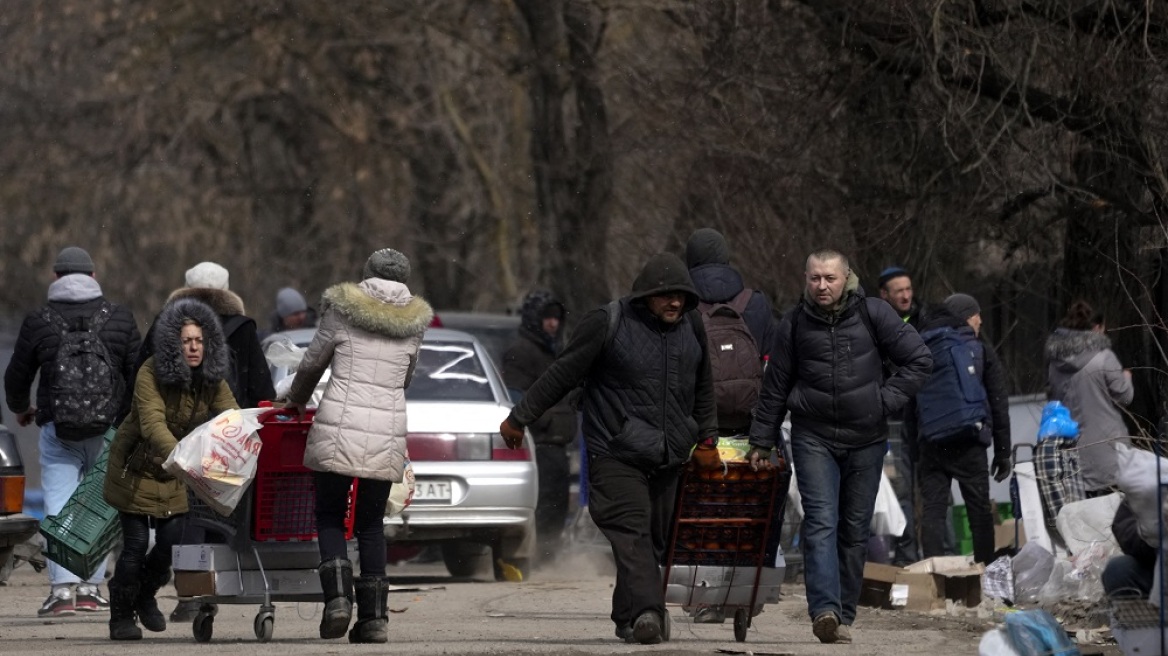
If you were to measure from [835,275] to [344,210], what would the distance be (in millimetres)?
26068

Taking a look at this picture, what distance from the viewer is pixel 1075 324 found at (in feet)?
47.2

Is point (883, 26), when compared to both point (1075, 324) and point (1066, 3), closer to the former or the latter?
point (1066, 3)

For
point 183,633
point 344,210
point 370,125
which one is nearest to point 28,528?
point 183,633

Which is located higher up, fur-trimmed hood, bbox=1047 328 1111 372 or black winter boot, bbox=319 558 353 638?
fur-trimmed hood, bbox=1047 328 1111 372

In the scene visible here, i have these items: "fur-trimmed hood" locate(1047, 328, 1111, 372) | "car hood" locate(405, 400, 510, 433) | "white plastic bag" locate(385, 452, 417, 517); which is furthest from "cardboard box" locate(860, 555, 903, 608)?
"white plastic bag" locate(385, 452, 417, 517)

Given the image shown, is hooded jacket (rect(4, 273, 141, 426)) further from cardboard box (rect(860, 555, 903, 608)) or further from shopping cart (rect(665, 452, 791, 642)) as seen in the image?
cardboard box (rect(860, 555, 903, 608))

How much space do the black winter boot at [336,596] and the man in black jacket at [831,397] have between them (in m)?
1.80

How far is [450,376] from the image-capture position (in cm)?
1517

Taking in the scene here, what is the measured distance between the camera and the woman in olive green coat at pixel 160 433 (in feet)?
34.3

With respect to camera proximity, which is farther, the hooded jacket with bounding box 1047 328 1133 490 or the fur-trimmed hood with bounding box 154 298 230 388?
the hooded jacket with bounding box 1047 328 1133 490

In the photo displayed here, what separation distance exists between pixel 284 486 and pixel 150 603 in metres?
1.17

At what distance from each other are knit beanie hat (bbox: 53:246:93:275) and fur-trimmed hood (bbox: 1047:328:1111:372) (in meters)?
5.73

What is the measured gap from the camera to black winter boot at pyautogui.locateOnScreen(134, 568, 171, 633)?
1095cm

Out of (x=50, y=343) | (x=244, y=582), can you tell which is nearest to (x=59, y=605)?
(x=50, y=343)
